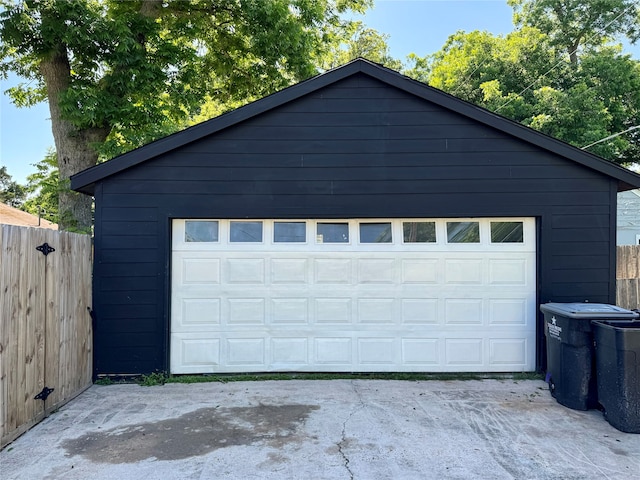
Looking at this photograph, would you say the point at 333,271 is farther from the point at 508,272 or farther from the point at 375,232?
the point at 508,272

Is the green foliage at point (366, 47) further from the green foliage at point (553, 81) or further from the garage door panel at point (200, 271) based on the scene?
the garage door panel at point (200, 271)

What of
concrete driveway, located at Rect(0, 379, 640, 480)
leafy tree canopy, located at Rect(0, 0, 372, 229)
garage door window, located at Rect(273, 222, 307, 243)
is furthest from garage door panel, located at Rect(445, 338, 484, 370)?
leafy tree canopy, located at Rect(0, 0, 372, 229)

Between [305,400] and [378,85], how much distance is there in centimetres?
406

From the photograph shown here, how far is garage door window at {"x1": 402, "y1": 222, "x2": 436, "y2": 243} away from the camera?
217 inches

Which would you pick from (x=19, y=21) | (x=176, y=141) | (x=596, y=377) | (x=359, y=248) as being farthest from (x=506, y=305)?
(x=19, y=21)

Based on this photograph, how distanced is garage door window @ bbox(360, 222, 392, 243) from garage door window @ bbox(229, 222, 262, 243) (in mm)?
1372

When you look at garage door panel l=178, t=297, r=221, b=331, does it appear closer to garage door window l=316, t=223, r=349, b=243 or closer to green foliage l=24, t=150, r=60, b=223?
garage door window l=316, t=223, r=349, b=243

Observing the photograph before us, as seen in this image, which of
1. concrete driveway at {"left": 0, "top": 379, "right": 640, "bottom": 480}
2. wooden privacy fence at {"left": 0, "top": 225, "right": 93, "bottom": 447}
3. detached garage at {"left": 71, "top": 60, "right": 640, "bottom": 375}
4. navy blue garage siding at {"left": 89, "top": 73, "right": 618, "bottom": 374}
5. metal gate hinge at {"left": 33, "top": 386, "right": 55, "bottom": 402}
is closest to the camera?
concrete driveway at {"left": 0, "top": 379, "right": 640, "bottom": 480}

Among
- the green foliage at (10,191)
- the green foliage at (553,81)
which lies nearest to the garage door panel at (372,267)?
the green foliage at (553,81)

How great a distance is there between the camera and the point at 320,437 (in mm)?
3658

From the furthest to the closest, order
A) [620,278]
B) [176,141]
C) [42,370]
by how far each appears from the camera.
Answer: [620,278] → [176,141] → [42,370]

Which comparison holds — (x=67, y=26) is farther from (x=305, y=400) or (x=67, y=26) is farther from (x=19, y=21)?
(x=305, y=400)

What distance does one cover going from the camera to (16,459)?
326cm

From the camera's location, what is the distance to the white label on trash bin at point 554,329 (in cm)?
447
